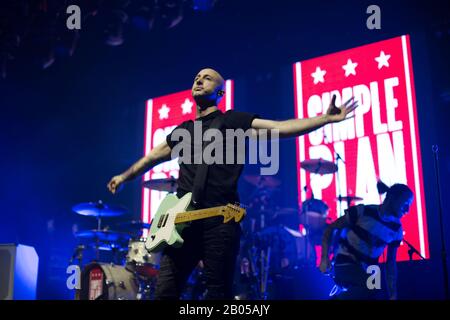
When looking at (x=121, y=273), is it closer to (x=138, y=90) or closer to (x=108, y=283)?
(x=108, y=283)

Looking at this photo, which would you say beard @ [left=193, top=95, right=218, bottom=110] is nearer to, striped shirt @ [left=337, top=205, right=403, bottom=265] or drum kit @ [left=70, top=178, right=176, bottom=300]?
striped shirt @ [left=337, top=205, right=403, bottom=265]

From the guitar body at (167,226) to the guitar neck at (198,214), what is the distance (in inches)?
1.3

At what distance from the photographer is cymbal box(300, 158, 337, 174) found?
7.15m

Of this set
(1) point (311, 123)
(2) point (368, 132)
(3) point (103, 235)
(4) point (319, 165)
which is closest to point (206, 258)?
(1) point (311, 123)

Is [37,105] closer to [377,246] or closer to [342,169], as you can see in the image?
[342,169]

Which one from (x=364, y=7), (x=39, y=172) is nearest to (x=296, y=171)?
(x=364, y=7)

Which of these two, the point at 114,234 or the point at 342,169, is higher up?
the point at 342,169

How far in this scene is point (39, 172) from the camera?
10.4 metres

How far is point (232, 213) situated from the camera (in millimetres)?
2963

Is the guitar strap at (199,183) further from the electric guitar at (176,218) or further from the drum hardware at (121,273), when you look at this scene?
the drum hardware at (121,273)

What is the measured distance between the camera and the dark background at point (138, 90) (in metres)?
7.60

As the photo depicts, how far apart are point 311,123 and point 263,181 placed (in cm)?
485

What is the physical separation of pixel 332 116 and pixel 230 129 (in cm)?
60

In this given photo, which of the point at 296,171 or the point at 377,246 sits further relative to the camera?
the point at 296,171
